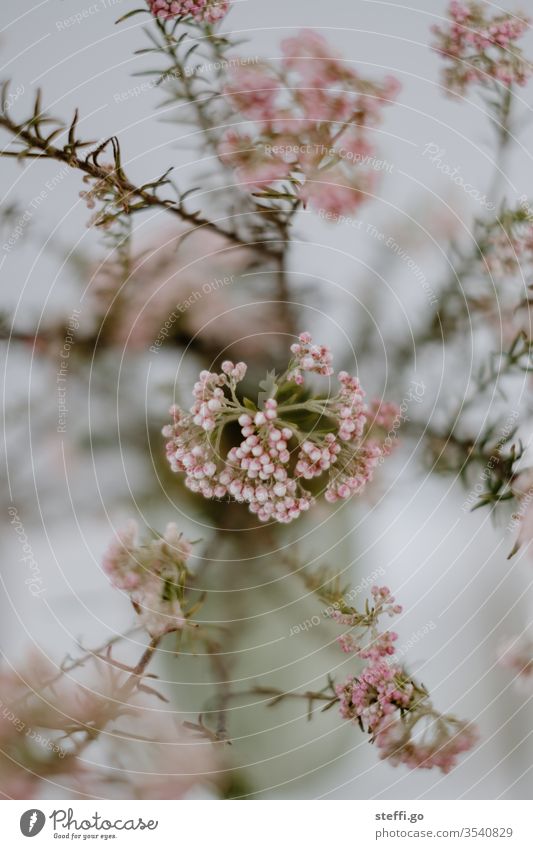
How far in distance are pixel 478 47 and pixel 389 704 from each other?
65cm

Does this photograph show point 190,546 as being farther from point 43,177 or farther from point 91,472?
point 43,177

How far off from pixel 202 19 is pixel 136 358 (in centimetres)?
33

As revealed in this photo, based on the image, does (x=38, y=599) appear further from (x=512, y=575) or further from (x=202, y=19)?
(x=202, y=19)

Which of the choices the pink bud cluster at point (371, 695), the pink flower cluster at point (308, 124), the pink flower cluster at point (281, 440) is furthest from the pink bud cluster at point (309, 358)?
the pink bud cluster at point (371, 695)

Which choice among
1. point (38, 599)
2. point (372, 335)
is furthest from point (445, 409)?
point (38, 599)

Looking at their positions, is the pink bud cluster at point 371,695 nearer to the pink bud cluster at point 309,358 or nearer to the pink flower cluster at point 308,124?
the pink bud cluster at point 309,358

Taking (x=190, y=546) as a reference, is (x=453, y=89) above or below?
above

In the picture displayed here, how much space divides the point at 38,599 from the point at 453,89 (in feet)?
2.09

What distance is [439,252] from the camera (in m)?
0.71
